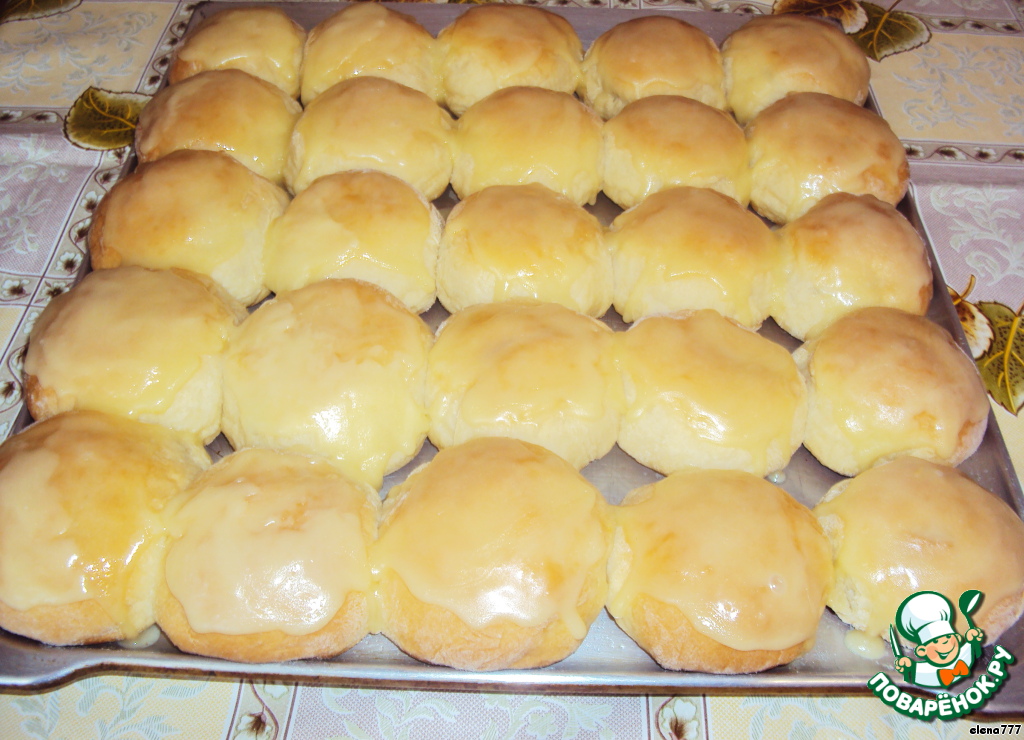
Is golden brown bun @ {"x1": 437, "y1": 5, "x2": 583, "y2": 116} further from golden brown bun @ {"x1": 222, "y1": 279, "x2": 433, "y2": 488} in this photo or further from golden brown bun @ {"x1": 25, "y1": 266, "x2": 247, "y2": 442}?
golden brown bun @ {"x1": 25, "y1": 266, "x2": 247, "y2": 442}

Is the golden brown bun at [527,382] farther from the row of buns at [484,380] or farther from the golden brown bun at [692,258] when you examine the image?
the golden brown bun at [692,258]

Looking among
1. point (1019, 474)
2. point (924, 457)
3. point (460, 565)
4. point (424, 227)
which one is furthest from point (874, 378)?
point (424, 227)

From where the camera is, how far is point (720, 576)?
1.43 metres

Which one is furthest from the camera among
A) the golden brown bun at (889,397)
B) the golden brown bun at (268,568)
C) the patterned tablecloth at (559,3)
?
the golden brown bun at (889,397)

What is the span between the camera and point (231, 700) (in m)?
1.59

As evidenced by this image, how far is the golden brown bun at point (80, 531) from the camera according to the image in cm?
142

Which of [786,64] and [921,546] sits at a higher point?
[786,64]

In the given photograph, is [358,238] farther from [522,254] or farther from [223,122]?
[223,122]

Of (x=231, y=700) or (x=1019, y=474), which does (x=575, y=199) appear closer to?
(x=1019, y=474)

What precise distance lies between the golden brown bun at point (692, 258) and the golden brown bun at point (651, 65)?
1.79ft

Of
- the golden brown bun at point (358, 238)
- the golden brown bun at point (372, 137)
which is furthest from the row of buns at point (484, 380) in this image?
the golden brown bun at point (372, 137)

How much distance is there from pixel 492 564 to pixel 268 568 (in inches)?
18.0

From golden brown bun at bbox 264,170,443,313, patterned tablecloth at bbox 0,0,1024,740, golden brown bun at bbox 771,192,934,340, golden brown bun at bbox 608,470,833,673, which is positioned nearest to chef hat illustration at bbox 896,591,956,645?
golden brown bun at bbox 608,470,833,673

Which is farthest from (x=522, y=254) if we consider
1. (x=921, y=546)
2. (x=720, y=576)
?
(x=921, y=546)
